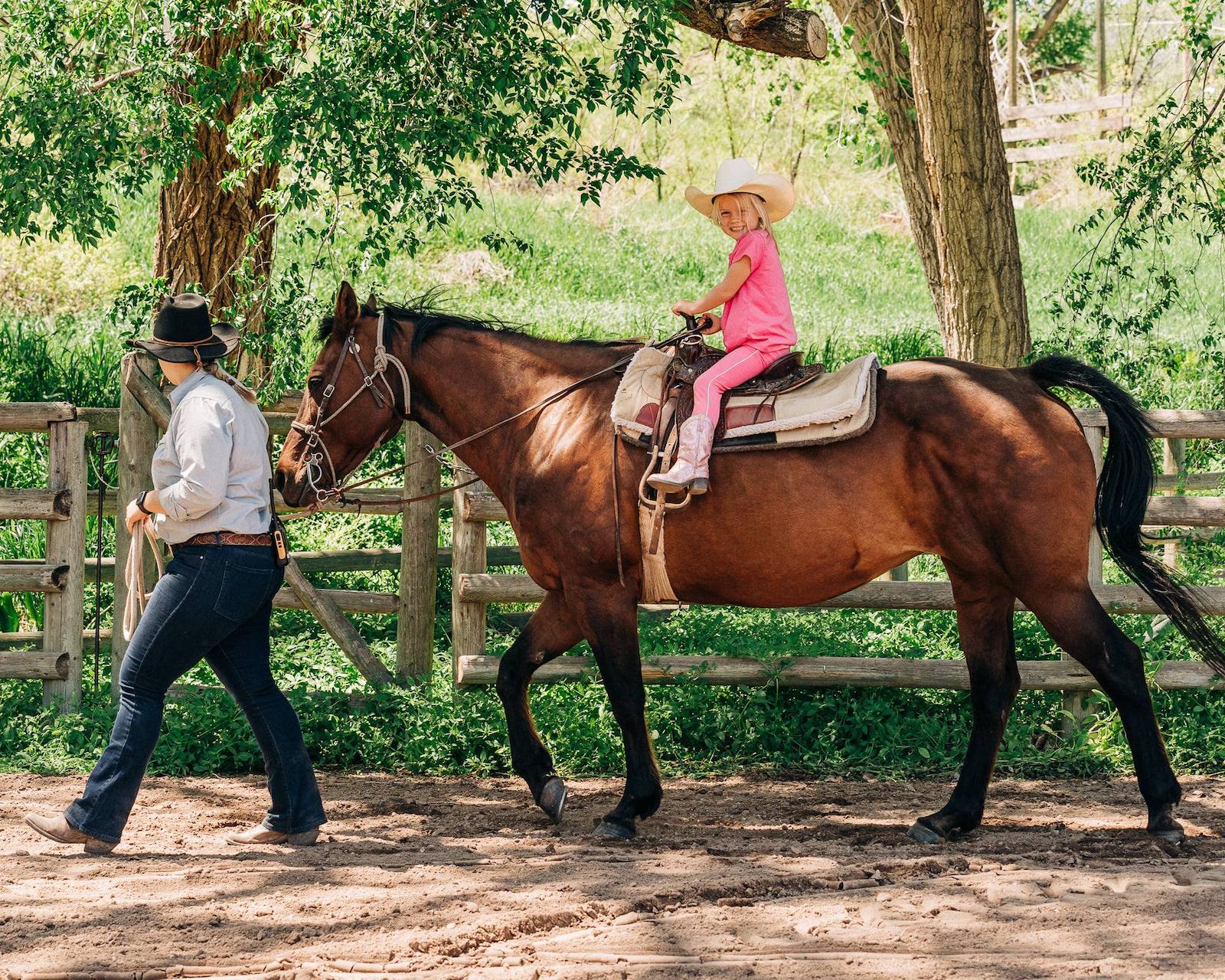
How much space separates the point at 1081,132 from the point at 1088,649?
20781 millimetres

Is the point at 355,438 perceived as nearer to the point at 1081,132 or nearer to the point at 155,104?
the point at 155,104

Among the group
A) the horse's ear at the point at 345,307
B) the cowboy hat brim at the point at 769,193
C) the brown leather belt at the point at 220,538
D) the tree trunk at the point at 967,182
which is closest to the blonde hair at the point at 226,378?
the brown leather belt at the point at 220,538

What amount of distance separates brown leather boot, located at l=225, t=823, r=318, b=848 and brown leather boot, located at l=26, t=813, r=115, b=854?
1.54 ft

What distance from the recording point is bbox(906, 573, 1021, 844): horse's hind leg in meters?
5.29

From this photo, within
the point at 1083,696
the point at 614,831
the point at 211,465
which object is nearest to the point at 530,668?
the point at 614,831

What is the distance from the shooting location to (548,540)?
17.6ft

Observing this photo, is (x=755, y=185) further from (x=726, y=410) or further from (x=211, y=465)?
(x=211, y=465)

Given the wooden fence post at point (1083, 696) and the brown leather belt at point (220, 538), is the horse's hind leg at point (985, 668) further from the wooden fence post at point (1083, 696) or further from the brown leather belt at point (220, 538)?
the brown leather belt at point (220, 538)

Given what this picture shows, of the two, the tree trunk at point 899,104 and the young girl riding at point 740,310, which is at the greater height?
the tree trunk at point 899,104

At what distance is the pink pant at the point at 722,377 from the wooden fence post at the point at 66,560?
346 centimetres

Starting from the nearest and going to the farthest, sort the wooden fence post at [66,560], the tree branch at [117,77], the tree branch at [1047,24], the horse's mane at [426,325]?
the horse's mane at [426,325]
the wooden fence post at [66,560]
the tree branch at [117,77]
the tree branch at [1047,24]

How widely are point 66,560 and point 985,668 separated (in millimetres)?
4618

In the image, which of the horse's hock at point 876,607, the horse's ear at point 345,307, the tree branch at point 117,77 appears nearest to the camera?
the horse's ear at point 345,307

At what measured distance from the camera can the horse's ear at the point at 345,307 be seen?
544 centimetres
